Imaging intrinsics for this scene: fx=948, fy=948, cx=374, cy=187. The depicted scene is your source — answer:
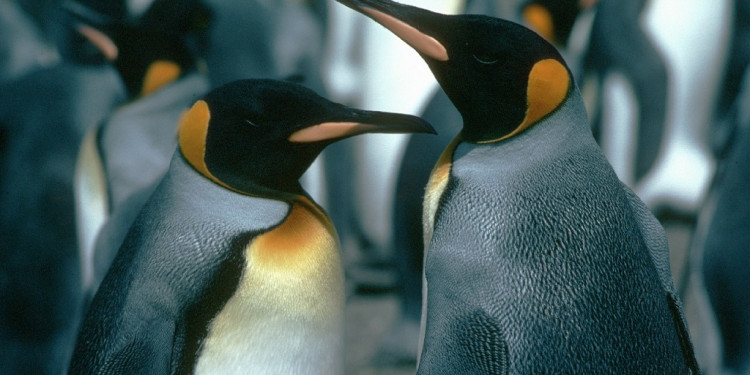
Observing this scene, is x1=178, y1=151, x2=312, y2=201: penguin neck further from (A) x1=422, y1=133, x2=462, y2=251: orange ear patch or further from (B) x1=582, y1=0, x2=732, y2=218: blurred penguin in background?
(B) x1=582, y1=0, x2=732, y2=218: blurred penguin in background

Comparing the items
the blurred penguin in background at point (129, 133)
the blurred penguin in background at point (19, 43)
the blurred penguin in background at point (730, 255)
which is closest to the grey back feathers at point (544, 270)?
the blurred penguin in background at point (730, 255)

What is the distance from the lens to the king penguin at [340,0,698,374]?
1161 mm

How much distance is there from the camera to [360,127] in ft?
4.19

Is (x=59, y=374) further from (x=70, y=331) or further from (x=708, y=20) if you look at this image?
(x=708, y=20)

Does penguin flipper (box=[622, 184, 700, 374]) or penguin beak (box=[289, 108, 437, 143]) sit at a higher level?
penguin beak (box=[289, 108, 437, 143])

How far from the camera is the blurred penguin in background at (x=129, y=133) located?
190 cm

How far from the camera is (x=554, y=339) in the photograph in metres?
1.16

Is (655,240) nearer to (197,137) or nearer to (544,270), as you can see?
(544,270)

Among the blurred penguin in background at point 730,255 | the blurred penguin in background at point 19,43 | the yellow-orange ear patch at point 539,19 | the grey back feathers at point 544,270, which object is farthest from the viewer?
the blurred penguin in background at point 19,43

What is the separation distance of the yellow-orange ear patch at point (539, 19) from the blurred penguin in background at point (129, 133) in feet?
3.06

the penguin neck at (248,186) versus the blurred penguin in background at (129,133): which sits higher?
the penguin neck at (248,186)

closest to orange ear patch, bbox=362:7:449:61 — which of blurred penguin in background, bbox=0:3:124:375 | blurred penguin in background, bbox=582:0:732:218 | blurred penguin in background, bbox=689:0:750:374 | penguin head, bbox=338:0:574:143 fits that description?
penguin head, bbox=338:0:574:143

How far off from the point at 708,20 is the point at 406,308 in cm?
151

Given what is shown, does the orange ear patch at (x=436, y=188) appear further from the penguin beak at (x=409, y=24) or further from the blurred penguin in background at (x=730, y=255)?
the blurred penguin in background at (x=730, y=255)
